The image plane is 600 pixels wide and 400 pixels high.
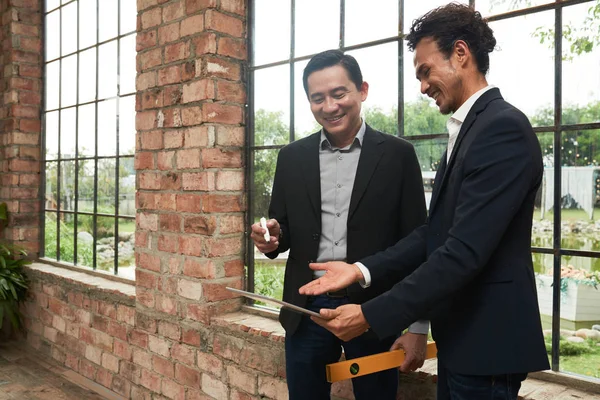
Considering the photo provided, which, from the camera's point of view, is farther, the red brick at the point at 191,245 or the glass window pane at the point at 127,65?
the glass window pane at the point at 127,65

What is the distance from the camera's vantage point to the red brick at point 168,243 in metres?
2.59

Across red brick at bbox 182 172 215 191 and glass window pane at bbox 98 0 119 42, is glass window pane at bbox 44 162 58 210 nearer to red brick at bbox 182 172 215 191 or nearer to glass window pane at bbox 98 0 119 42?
glass window pane at bbox 98 0 119 42

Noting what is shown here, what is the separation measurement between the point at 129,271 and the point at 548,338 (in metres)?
2.42

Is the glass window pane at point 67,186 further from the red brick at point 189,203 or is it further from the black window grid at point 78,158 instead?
the red brick at point 189,203

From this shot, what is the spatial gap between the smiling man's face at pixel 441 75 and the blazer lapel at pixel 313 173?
52cm

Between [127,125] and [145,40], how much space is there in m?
0.66

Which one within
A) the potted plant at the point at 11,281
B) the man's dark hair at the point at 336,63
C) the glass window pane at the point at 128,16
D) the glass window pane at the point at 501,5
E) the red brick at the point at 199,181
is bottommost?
the potted plant at the point at 11,281

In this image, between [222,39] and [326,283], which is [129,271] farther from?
[326,283]

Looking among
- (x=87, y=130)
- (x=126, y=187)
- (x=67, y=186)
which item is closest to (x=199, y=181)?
(x=126, y=187)

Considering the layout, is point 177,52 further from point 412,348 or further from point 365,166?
point 412,348

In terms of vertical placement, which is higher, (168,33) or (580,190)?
(168,33)

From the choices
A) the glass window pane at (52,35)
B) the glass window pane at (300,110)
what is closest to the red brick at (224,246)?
the glass window pane at (300,110)

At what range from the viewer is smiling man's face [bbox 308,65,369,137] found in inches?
64.8

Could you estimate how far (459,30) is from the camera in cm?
124
